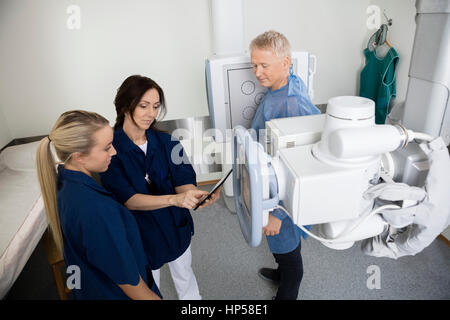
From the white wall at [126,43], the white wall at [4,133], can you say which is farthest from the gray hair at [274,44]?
the white wall at [4,133]

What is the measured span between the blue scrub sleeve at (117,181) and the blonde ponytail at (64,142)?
27 cm

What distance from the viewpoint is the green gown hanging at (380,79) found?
8.19 feet

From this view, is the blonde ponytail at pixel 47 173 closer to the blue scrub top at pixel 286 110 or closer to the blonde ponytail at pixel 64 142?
the blonde ponytail at pixel 64 142

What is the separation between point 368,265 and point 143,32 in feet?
7.51

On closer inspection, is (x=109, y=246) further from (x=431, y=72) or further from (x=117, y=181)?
(x=431, y=72)

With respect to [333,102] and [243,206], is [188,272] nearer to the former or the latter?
[243,206]

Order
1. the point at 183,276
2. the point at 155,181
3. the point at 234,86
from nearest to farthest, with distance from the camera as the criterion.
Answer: the point at 155,181, the point at 183,276, the point at 234,86

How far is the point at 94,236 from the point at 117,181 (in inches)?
15.2

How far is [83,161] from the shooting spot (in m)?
1.04

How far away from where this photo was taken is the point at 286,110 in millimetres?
1332

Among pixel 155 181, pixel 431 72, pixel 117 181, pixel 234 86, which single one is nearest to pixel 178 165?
pixel 155 181

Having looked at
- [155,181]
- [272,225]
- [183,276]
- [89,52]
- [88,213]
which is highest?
[89,52]

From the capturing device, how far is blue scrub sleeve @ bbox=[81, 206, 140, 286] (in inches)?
37.3
